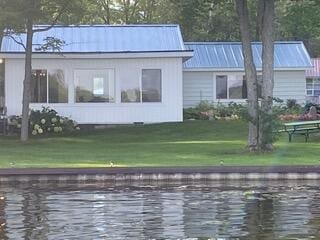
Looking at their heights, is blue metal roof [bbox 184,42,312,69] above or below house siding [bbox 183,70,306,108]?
above

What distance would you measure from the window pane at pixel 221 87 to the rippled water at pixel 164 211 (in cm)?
1901

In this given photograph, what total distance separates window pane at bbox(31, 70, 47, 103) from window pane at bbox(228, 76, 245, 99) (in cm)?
928

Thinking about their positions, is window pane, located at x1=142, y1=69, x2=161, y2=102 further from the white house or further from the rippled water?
the rippled water

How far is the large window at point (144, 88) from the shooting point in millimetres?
29344

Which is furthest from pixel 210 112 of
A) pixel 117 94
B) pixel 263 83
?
pixel 263 83

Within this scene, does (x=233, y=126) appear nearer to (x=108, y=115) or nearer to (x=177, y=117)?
(x=177, y=117)

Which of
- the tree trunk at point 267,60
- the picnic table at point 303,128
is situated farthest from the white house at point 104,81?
the tree trunk at point 267,60

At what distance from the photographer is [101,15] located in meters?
54.7

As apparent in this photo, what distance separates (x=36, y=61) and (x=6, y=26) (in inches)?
248

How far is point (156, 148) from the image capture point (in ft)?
70.0

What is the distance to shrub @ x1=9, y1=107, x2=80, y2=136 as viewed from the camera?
90.6ft

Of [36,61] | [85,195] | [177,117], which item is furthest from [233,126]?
[85,195]

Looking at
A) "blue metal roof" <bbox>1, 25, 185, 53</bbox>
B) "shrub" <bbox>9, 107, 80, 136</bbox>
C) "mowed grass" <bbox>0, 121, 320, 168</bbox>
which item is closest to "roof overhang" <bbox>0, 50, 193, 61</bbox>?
"blue metal roof" <bbox>1, 25, 185, 53</bbox>

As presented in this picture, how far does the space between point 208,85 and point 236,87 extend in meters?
1.34
